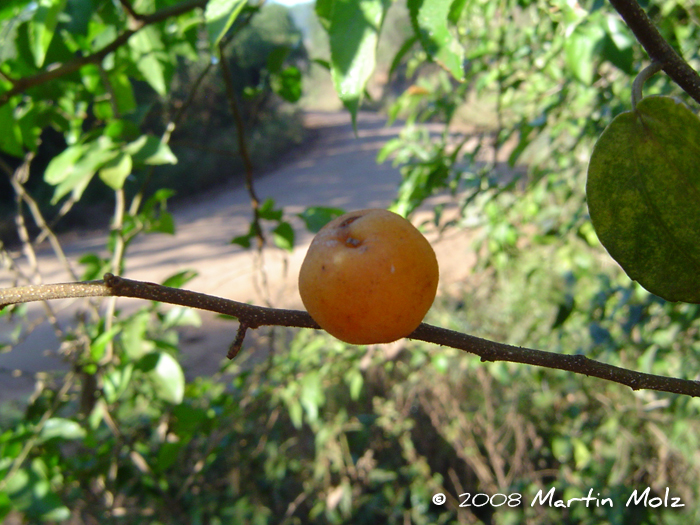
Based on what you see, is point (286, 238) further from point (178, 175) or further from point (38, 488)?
point (178, 175)

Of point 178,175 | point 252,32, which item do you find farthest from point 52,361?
point 252,32

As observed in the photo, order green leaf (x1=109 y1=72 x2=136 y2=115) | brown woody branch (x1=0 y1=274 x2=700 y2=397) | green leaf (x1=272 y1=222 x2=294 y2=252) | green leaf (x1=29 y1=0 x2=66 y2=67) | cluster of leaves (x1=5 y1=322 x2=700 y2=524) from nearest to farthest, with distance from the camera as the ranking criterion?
brown woody branch (x1=0 y1=274 x2=700 y2=397)
green leaf (x1=29 y1=0 x2=66 y2=67)
green leaf (x1=109 y1=72 x2=136 y2=115)
green leaf (x1=272 y1=222 x2=294 y2=252)
cluster of leaves (x1=5 y1=322 x2=700 y2=524)

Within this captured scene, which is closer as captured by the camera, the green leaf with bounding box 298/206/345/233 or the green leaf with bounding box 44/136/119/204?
the green leaf with bounding box 44/136/119/204

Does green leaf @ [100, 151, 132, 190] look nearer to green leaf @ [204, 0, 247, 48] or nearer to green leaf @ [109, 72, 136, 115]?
green leaf @ [109, 72, 136, 115]

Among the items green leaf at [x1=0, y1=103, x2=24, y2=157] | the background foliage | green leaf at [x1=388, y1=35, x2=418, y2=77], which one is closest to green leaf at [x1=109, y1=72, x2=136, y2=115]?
the background foliage

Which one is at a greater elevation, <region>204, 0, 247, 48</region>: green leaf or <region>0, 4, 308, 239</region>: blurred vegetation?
<region>204, 0, 247, 48</region>: green leaf

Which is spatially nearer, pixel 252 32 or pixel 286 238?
pixel 286 238
